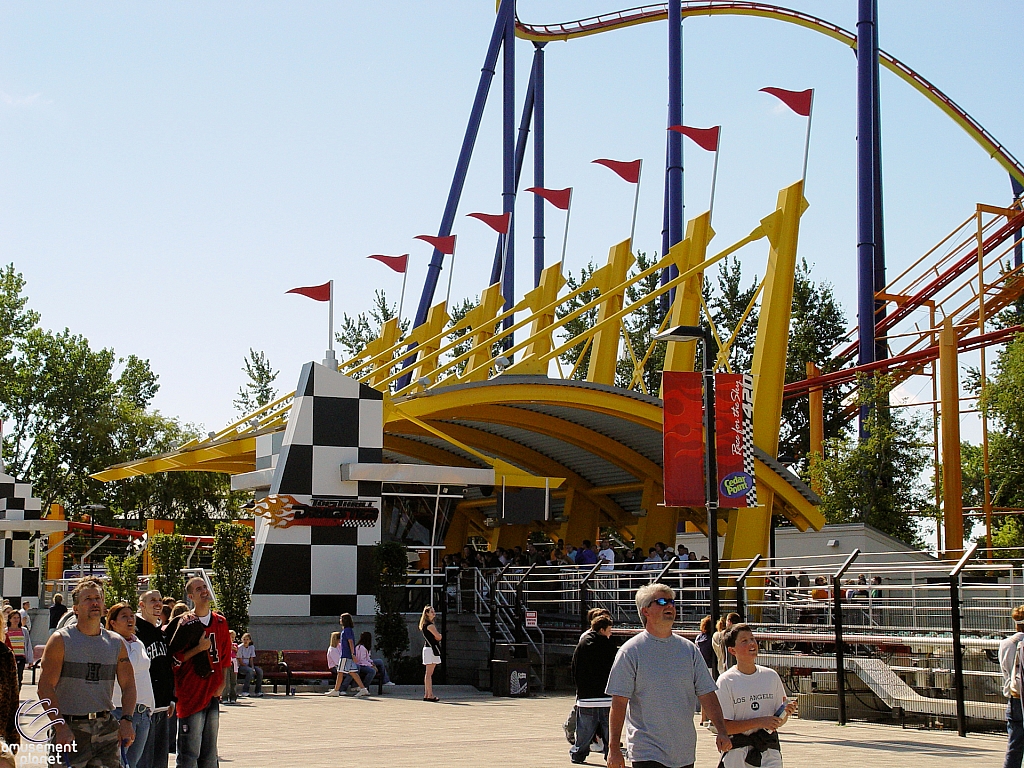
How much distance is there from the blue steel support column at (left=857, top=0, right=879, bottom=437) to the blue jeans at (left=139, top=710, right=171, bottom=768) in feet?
91.9

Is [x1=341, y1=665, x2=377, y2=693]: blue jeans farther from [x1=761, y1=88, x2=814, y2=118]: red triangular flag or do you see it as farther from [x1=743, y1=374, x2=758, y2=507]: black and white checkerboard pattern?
[x1=761, y1=88, x2=814, y2=118]: red triangular flag

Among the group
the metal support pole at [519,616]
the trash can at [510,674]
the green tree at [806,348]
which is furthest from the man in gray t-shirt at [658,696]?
the green tree at [806,348]

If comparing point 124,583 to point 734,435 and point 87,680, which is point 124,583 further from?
point 87,680

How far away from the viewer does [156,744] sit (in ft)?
31.3

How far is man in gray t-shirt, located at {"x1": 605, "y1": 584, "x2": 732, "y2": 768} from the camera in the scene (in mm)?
7094

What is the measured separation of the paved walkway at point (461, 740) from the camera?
40.7ft

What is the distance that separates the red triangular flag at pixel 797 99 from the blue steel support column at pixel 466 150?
11.7 metres

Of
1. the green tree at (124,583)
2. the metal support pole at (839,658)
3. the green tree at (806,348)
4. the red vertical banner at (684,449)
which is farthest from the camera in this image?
the green tree at (806,348)

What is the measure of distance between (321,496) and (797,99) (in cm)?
1555

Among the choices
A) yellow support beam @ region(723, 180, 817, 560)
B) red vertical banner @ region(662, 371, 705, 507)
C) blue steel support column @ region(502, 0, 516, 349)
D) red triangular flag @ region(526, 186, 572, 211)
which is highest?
blue steel support column @ region(502, 0, 516, 349)

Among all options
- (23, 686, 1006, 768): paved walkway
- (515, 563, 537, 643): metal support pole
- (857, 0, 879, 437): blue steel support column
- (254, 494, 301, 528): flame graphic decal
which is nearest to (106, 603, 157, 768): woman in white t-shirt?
(23, 686, 1006, 768): paved walkway

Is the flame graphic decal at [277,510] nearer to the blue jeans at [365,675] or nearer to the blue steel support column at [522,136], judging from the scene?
the blue jeans at [365,675]

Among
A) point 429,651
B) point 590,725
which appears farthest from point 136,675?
point 429,651
